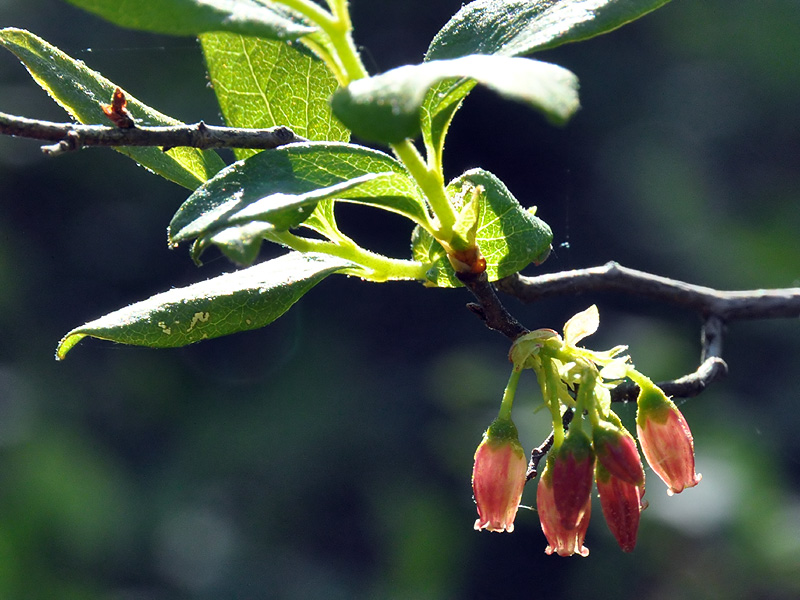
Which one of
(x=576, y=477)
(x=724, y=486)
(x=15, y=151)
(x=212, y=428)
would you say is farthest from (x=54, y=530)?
(x=576, y=477)

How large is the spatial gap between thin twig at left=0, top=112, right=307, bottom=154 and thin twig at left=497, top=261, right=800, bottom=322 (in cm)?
36

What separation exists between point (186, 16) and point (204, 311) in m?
0.31

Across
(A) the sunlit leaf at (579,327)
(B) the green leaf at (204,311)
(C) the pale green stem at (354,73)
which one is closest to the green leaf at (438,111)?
(C) the pale green stem at (354,73)

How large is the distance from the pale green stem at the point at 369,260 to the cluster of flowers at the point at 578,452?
13 cm

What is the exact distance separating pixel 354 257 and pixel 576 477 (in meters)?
0.31

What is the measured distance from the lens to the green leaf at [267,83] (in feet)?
2.68

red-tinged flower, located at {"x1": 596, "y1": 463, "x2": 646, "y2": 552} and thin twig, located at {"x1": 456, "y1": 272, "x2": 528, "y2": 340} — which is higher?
thin twig, located at {"x1": 456, "y1": 272, "x2": 528, "y2": 340}

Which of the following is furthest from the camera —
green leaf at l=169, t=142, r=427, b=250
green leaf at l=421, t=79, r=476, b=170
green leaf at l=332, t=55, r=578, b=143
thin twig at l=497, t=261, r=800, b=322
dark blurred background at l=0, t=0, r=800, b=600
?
dark blurred background at l=0, t=0, r=800, b=600

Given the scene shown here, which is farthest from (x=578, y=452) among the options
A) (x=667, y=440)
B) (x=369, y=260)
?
(x=369, y=260)

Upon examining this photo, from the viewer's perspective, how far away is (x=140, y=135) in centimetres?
68

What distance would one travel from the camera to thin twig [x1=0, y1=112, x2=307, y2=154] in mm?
626

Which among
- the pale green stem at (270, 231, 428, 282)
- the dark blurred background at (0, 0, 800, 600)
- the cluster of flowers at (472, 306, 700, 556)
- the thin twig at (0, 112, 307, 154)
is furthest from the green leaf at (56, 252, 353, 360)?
the dark blurred background at (0, 0, 800, 600)

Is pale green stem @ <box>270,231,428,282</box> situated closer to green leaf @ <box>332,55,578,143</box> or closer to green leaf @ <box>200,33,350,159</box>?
green leaf @ <box>200,33,350,159</box>

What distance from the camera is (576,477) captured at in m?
0.76
